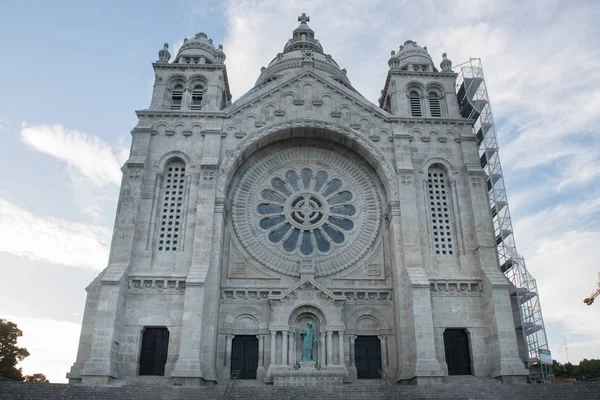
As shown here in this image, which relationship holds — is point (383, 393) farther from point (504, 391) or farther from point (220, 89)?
point (220, 89)

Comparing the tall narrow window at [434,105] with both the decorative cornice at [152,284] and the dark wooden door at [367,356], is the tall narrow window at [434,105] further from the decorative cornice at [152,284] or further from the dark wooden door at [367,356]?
the decorative cornice at [152,284]

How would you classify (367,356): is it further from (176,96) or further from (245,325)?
(176,96)

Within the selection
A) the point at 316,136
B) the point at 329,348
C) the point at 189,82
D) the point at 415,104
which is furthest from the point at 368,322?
the point at 189,82

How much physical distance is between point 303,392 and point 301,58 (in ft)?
96.0

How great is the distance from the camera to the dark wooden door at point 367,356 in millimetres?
24562

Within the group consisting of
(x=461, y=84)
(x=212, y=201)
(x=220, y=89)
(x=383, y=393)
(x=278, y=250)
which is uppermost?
(x=461, y=84)

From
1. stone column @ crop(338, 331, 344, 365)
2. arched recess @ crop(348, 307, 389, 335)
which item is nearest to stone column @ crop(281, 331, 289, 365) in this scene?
stone column @ crop(338, 331, 344, 365)

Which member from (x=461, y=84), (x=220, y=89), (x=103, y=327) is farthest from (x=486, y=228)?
(x=103, y=327)

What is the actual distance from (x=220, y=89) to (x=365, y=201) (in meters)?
10.8

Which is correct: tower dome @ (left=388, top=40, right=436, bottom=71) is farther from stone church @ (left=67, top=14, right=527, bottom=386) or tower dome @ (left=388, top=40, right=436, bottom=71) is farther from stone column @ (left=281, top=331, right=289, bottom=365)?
Result: stone column @ (left=281, top=331, right=289, bottom=365)

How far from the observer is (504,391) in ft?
65.4

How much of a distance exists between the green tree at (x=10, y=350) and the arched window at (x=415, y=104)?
104ft

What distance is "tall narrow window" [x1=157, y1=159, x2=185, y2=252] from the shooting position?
25.7 meters

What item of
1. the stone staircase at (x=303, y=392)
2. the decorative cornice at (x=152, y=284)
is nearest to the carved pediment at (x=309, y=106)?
the decorative cornice at (x=152, y=284)
